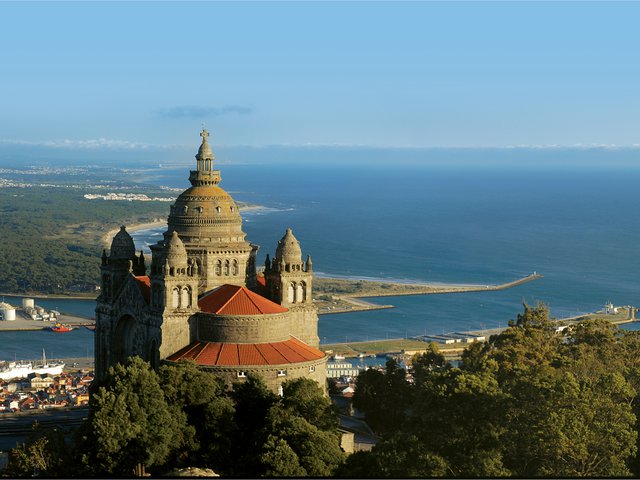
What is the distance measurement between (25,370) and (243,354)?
141 feet

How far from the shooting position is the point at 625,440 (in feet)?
144

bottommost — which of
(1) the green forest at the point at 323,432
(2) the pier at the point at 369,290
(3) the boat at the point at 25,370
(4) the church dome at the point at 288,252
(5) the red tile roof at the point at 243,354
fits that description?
(3) the boat at the point at 25,370

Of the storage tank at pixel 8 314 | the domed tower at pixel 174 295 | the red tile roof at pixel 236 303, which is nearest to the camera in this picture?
the domed tower at pixel 174 295

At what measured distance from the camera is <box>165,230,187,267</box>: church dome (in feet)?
185

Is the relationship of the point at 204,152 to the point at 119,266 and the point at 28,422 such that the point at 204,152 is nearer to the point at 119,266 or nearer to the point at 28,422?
the point at 119,266

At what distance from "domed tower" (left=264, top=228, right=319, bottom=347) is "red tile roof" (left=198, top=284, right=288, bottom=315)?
1.59 meters

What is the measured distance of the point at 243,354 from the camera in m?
54.9

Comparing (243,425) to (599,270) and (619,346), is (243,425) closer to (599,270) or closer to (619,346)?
(619,346)

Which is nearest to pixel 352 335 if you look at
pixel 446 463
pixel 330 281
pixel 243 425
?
pixel 330 281

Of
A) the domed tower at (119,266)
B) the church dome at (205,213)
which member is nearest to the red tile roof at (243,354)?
the church dome at (205,213)

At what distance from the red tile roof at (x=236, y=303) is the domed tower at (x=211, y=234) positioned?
2161mm

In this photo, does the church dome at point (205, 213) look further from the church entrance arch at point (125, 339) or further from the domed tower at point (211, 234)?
the church entrance arch at point (125, 339)

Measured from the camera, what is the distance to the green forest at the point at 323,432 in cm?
4172

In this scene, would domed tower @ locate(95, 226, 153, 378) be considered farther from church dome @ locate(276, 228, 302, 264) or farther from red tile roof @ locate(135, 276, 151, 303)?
church dome @ locate(276, 228, 302, 264)
